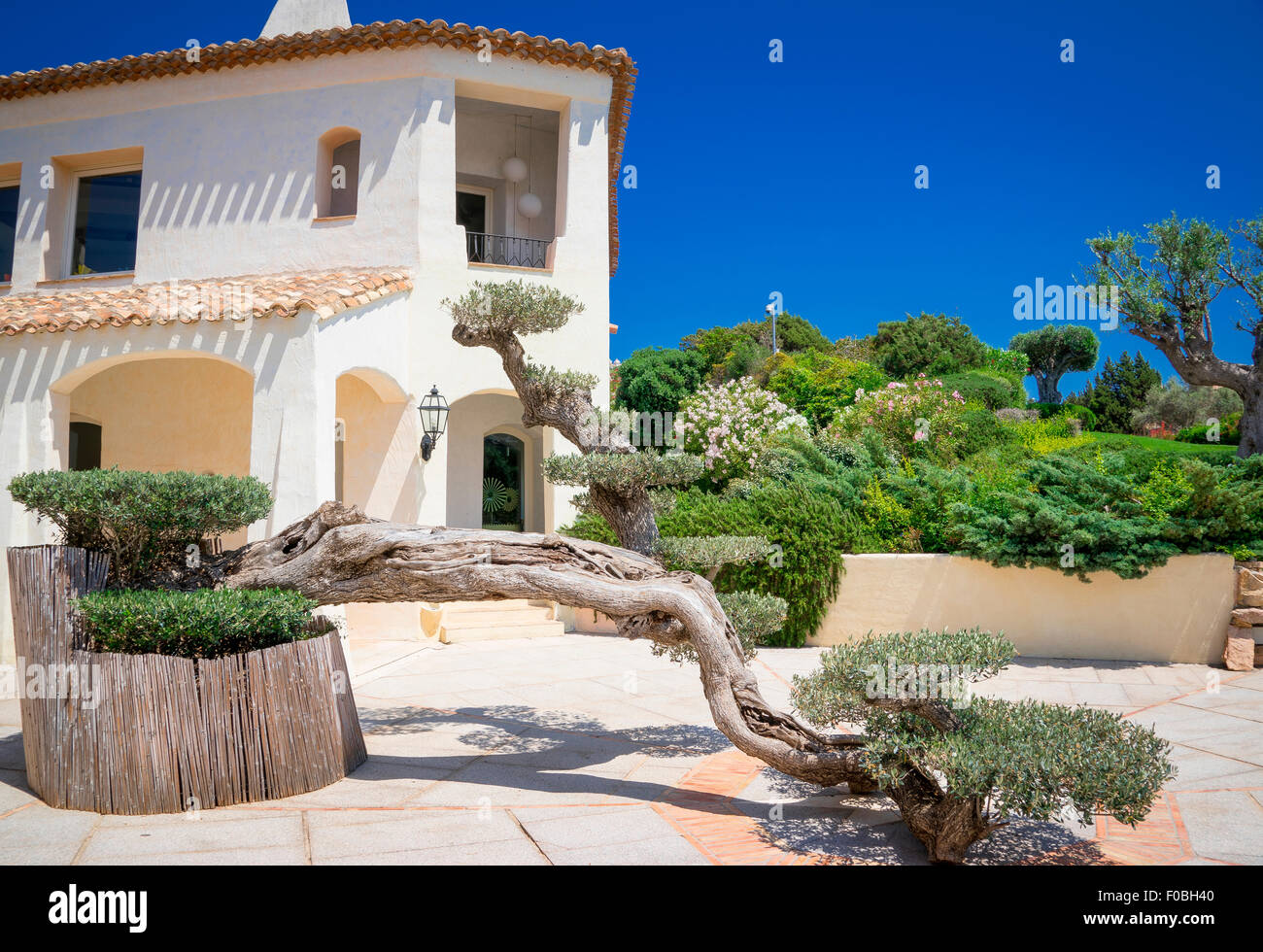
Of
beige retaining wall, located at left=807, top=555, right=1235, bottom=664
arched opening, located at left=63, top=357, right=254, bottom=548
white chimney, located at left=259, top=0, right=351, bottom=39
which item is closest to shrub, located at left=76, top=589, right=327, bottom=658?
beige retaining wall, located at left=807, top=555, right=1235, bottom=664

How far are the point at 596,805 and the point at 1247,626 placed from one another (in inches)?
324

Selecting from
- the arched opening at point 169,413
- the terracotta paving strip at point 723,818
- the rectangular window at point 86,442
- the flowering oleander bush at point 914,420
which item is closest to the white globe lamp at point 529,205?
the arched opening at point 169,413

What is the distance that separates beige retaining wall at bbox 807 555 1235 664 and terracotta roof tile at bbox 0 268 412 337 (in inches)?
282

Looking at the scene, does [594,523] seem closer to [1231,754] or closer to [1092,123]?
[1231,754]

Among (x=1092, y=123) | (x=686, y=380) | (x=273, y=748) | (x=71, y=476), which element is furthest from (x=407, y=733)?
(x=686, y=380)

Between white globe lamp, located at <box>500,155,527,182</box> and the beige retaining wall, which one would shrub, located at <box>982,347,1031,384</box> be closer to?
white globe lamp, located at <box>500,155,527,182</box>

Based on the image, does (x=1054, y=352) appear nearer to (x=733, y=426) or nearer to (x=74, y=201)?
(x=733, y=426)

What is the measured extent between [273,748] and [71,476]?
83.2 inches

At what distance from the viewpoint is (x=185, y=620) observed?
479cm

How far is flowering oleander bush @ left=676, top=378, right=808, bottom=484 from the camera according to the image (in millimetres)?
14477

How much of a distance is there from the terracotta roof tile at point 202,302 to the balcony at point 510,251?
7.71ft

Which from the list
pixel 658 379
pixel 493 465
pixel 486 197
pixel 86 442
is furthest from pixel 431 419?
pixel 658 379

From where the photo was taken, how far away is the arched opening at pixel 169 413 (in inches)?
499

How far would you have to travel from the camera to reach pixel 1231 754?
6.02 metres
